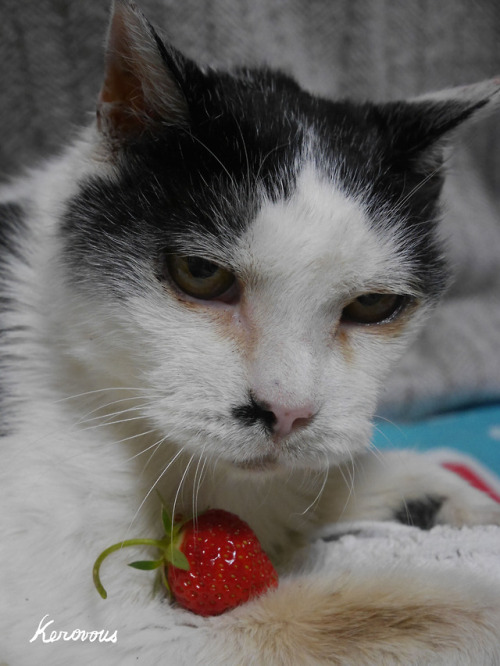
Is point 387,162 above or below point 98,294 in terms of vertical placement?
above

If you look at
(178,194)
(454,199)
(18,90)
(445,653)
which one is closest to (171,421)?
(178,194)

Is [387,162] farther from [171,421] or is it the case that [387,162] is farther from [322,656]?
[322,656]

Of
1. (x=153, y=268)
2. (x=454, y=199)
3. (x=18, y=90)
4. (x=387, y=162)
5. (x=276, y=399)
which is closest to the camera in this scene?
(x=276, y=399)

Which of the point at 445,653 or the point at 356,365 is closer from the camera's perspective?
the point at 445,653

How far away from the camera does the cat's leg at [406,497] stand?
1157 mm

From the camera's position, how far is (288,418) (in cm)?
78

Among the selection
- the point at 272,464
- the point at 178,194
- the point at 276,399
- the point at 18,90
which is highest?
the point at 18,90

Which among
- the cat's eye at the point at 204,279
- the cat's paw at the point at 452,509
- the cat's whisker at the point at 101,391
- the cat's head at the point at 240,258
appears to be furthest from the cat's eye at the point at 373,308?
the cat's paw at the point at 452,509

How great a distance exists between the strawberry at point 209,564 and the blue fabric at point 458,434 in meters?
0.62

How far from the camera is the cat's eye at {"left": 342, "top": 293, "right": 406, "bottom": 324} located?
919 millimetres

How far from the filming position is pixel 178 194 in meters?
0.89

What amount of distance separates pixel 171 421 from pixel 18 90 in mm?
1310

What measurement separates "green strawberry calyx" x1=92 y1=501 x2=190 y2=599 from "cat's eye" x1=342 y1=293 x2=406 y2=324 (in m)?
0.38

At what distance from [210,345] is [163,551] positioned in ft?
1.13
